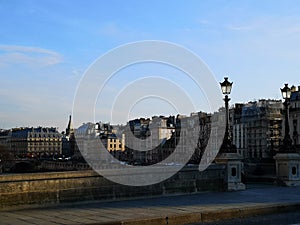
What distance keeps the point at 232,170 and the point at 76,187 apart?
8.25 meters

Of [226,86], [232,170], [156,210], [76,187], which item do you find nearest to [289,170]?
[232,170]

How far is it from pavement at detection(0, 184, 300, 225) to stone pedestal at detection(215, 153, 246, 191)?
9.46ft

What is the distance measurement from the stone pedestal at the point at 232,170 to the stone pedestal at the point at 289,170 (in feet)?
13.3

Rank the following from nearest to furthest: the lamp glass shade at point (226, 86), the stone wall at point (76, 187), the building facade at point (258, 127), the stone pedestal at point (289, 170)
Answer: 1. the stone wall at point (76, 187)
2. the lamp glass shade at point (226, 86)
3. the stone pedestal at point (289, 170)
4. the building facade at point (258, 127)

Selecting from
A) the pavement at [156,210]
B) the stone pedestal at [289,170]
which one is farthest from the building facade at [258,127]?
the pavement at [156,210]

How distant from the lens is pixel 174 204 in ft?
52.9

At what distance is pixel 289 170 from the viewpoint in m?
25.1

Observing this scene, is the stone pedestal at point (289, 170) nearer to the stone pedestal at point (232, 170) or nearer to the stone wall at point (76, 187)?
the stone pedestal at point (232, 170)

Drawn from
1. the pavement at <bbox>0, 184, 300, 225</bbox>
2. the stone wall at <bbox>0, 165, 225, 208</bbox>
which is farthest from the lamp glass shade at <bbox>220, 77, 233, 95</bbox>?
the pavement at <bbox>0, 184, 300, 225</bbox>

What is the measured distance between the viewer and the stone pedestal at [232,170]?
2158 cm

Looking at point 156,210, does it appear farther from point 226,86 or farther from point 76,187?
point 226,86

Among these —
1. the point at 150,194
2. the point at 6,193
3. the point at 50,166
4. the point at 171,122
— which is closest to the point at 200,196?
the point at 150,194

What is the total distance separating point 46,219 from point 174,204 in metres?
4.84

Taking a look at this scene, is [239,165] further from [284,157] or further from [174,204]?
[174,204]
